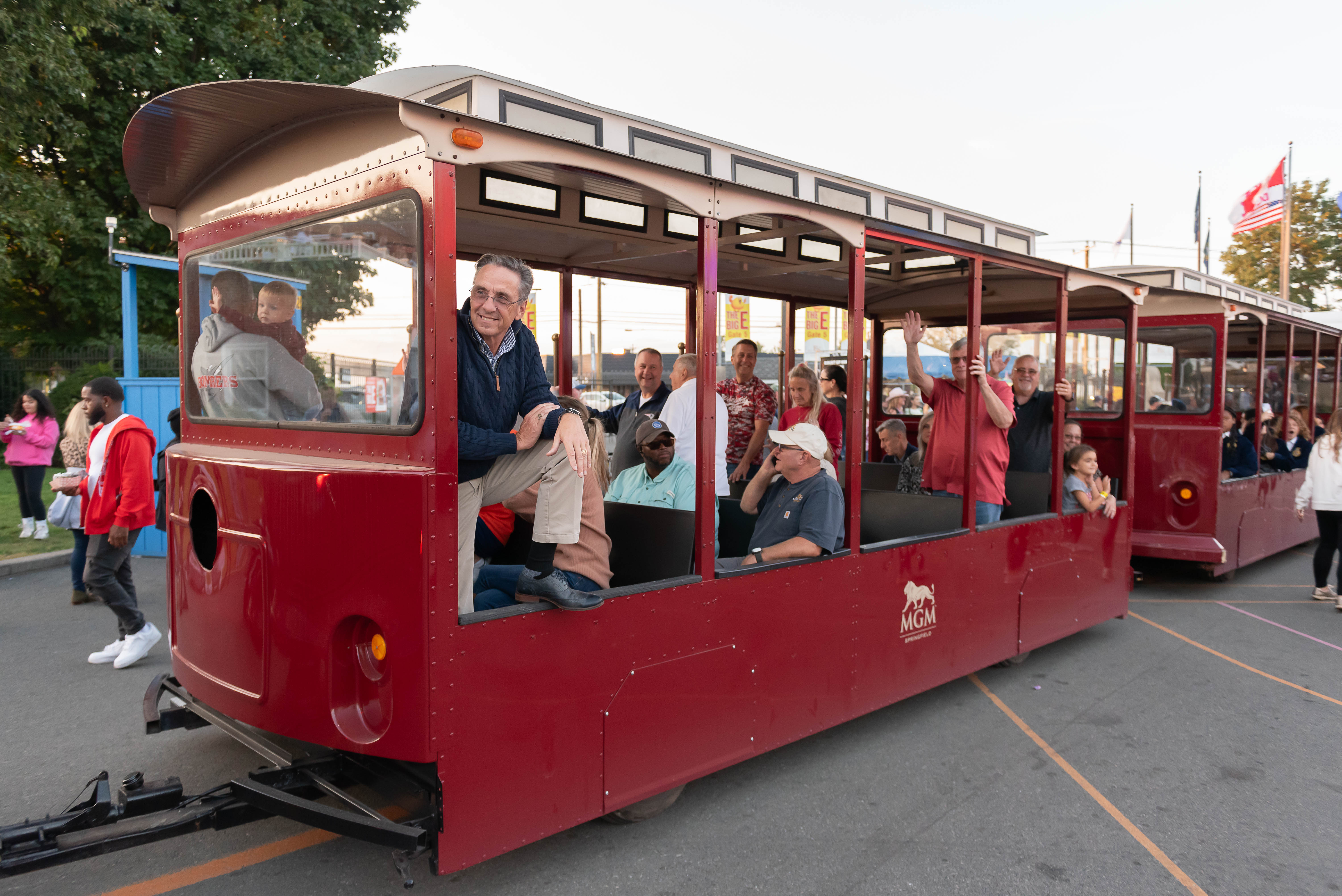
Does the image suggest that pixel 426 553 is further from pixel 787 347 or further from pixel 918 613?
pixel 787 347

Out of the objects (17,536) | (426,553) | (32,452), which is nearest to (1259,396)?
(426,553)

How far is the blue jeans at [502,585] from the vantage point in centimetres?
320

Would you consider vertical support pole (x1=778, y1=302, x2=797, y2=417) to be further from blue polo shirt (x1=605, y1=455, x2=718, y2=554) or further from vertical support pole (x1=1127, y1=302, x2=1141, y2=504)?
blue polo shirt (x1=605, y1=455, x2=718, y2=554)

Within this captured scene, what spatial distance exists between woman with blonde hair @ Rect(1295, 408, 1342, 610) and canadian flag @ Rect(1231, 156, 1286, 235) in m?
13.8

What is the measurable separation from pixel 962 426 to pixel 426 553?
3.79 m

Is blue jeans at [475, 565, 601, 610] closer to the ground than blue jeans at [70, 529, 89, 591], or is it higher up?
higher up

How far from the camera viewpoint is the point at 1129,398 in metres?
6.11

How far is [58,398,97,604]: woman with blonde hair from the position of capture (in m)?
6.28

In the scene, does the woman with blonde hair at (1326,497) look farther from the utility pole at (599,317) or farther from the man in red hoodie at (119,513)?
the man in red hoodie at (119,513)

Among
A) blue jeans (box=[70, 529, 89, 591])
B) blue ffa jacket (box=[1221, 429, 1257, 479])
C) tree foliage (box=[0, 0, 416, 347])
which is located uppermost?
tree foliage (box=[0, 0, 416, 347])

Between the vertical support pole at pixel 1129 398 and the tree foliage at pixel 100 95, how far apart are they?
11309 mm

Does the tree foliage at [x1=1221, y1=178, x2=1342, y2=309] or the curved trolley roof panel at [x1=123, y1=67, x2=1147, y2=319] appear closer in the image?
the curved trolley roof panel at [x1=123, y1=67, x2=1147, y2=319]

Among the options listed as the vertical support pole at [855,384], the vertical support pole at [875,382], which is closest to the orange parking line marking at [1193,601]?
the vertical support pole at [875,382]

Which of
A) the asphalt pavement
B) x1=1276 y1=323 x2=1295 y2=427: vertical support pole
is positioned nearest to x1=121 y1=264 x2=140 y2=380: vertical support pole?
the asphalt pavement
